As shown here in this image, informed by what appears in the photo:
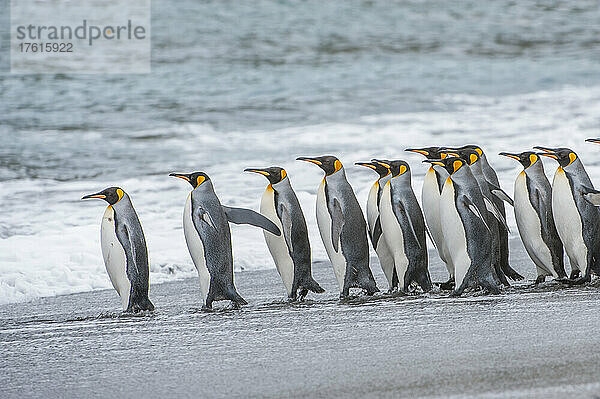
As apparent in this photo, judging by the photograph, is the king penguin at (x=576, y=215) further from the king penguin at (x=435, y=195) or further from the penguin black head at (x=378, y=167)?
the penguin black head at (x=378, y=167)

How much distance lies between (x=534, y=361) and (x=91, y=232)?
410cm

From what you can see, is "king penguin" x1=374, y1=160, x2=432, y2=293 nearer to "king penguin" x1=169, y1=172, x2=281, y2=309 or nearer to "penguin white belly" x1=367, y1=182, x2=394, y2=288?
"penguin white belly" x1=367, y1=182, x2=394, y2=288

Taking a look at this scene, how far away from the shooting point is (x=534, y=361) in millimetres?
3031

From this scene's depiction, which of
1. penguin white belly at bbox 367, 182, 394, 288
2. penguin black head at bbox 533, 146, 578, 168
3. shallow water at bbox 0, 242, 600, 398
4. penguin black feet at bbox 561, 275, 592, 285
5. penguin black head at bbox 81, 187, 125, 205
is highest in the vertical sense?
penguin black head at bbox 533, 146, 578, 168

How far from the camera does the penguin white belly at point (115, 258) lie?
4344mm

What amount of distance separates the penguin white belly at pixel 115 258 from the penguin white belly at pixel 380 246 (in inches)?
49.8

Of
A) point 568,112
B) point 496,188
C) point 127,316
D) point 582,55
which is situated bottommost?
point 127,316

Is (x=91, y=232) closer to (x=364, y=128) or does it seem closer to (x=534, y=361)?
Result: (x=534, y=361)

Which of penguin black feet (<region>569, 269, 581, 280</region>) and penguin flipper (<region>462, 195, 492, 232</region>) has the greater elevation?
penguin flipper (<region>462, 195, 492, 232</region>)

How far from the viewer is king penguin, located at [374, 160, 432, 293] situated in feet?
14.6

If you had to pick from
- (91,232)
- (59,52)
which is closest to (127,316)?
(91,232)

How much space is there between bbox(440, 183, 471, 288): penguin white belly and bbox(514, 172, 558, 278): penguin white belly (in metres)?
0.48

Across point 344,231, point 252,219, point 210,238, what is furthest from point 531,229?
point 210,238

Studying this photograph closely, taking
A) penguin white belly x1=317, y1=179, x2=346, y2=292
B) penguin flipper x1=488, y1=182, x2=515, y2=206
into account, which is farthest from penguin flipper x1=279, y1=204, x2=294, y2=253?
penguin flipper x1=488, y1=182, x2=515, y2=206
